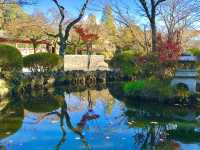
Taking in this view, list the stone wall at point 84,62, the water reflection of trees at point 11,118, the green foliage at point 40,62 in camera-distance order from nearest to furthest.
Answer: the water reflection of trees at point 11,118 < the green foliage at point 40,62 < the stone wall at point 84,62

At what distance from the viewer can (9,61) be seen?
1694 centimetres

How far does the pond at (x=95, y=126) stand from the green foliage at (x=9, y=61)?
2.45 metres

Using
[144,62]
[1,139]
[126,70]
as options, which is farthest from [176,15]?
[1,139]

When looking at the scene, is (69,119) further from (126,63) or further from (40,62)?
(126,63)

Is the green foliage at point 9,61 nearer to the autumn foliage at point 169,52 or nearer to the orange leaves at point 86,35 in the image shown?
the autumn foliage at point 169,52

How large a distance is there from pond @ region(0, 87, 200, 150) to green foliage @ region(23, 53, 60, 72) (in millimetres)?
5192

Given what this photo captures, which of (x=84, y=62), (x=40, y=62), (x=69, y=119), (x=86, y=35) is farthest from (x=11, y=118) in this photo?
(x=86, y=35)

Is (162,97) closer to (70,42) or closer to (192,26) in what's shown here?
(192,26)

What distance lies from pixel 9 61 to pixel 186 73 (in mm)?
7759

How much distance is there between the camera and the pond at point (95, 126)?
7973mm

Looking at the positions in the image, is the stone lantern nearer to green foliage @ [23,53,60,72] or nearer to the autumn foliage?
the autumn foliage

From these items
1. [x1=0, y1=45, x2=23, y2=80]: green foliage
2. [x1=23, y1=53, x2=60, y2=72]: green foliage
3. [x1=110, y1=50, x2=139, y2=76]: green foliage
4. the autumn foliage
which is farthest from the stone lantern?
[x1=23, y1=53, x2=60, y2=72]: green foliage

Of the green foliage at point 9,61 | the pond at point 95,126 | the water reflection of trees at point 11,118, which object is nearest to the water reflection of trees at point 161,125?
the pond at point 95,126

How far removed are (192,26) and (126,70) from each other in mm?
6439
